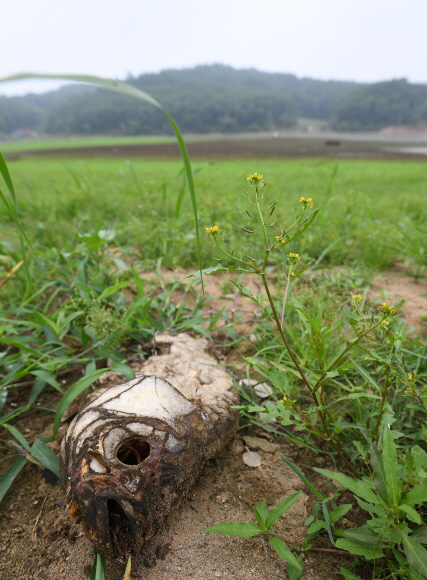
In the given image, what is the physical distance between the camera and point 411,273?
87.9 inches

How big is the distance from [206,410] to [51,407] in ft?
2.29

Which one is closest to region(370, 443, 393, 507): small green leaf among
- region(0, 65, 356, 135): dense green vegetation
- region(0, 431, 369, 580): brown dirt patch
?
region(0, 431, 369, 580): brown dirt patch

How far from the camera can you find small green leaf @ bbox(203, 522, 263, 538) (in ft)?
2.72

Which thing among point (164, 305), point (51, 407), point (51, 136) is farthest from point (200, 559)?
point (51, 136)

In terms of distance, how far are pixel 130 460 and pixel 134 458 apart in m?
0.01

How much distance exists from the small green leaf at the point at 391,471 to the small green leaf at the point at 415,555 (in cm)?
7

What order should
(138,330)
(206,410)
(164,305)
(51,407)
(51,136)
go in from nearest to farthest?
(206,410) < (51,407) < (138,330) < (164,305) < (51,136)

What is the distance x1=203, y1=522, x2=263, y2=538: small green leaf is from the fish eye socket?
276 millimetres

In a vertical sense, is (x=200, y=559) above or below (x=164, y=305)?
below

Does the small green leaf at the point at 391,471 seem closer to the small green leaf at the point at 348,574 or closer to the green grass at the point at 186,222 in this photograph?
the small green leaf at the point at 348,574

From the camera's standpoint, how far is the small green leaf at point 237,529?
0.83 m

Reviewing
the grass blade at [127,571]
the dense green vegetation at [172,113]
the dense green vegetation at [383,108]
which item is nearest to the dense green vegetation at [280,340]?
the grass blade at [127,571]

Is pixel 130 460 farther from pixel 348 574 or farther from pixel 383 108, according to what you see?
pixel 383 108

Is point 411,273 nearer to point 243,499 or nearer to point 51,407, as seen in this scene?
point 243,499
